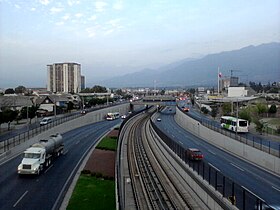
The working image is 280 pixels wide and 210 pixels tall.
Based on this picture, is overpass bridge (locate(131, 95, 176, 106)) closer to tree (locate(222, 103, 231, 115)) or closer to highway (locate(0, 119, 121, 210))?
tree (locate(222, 103, 231, 115))

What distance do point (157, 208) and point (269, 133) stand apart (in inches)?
1358

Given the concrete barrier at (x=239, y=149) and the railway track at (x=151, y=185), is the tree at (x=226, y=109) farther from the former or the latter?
the railway track at (x=151, y=185)

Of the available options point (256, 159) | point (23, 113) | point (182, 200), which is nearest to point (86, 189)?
point (182, 200)

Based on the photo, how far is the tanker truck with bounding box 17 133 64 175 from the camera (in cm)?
2700

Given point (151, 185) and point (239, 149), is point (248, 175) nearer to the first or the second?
point (151, 185)

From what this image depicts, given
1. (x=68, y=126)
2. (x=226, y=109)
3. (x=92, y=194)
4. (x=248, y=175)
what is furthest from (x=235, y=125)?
(x=226, y=109)

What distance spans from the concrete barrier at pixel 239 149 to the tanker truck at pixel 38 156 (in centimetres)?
2144

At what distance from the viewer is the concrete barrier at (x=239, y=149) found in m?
30.9

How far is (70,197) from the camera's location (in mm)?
21812

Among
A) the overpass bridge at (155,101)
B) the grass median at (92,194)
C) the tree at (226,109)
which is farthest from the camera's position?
the overpass bridge at (155,101)

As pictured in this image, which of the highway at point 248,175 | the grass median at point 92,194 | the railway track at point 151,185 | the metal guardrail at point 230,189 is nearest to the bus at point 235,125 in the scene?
the highway at point 248,175

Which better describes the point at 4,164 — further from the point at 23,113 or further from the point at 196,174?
the point at 23,113

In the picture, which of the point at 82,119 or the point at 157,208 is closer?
the point at 157,208

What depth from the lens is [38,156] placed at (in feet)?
94.4
